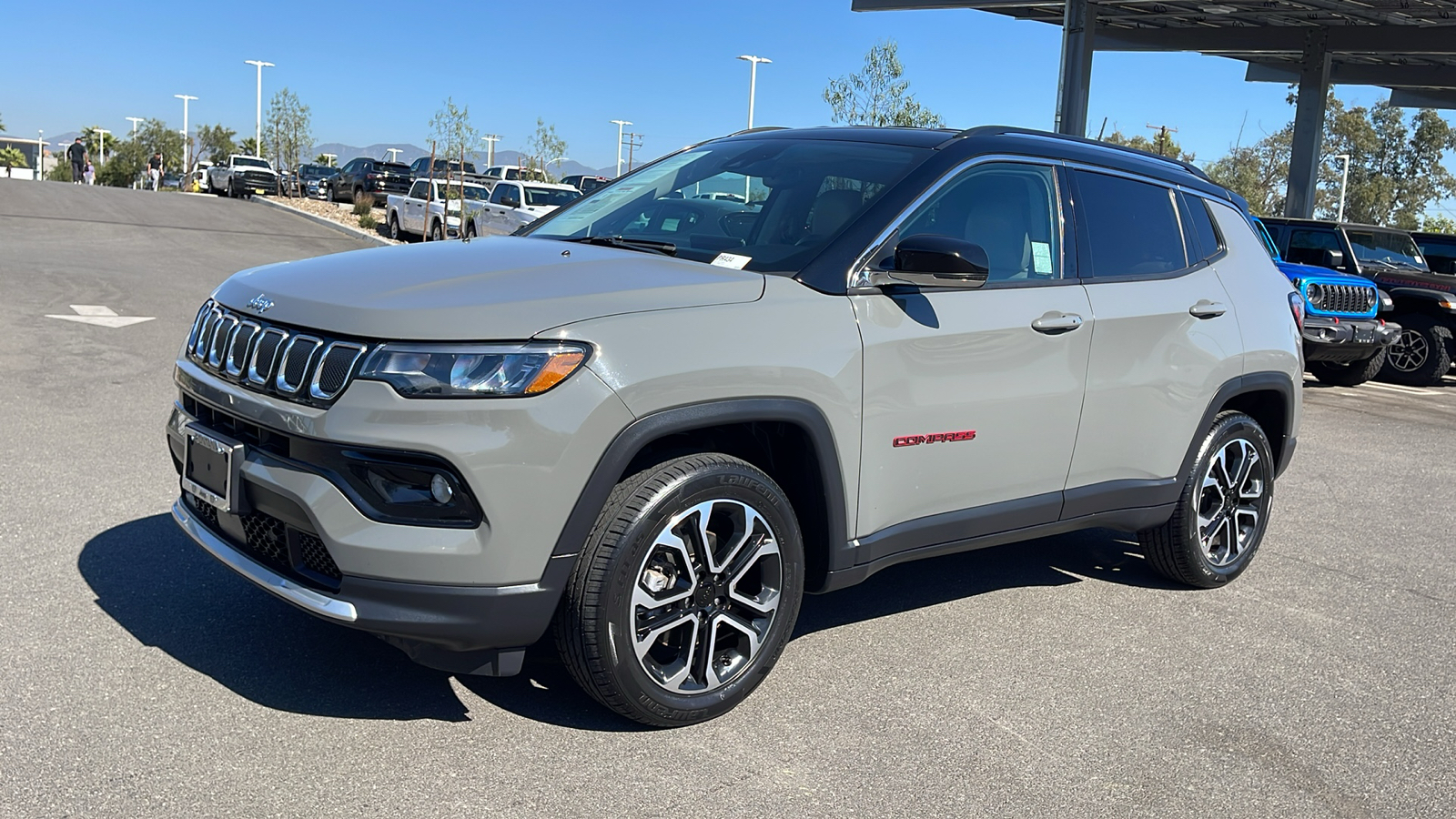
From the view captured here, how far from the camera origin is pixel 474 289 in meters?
3.46

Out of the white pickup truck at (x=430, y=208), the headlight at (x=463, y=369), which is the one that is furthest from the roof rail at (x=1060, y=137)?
the white pickup truck at (x=430, y=208)

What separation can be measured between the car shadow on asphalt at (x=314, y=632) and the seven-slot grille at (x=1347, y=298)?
8.75 metres

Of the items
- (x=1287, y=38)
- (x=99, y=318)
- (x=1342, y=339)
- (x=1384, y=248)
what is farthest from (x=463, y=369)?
(x=1287, y=38)

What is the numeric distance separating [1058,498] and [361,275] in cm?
256

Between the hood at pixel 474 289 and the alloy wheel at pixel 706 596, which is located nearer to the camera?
the hood at pixel 474 289

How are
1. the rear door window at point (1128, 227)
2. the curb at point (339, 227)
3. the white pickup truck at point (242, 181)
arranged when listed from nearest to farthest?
the rear door window at point (1128, 227)
the curb at point (339, 227)
the white pickup truck at point (242, 181)

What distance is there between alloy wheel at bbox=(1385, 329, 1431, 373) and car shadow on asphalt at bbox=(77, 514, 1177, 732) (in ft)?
36.5

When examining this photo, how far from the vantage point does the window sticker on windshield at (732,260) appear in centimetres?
396

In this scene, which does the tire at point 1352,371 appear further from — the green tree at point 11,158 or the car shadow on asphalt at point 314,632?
the green tree at point 11,158

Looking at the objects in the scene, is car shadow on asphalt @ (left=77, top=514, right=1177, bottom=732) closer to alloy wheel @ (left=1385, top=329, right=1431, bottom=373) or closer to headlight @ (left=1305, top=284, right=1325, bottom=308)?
headlight @ (left=1305, top=284, right=1325, bottom=308)

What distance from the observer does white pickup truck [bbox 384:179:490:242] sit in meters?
24.6

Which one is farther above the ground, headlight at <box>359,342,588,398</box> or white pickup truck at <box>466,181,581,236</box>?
white pickup truck at <box>466,181,581,236</box>

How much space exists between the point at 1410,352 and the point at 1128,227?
1185 centimetres

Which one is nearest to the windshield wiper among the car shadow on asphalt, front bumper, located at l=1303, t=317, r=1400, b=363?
the car shadow on asphalt
